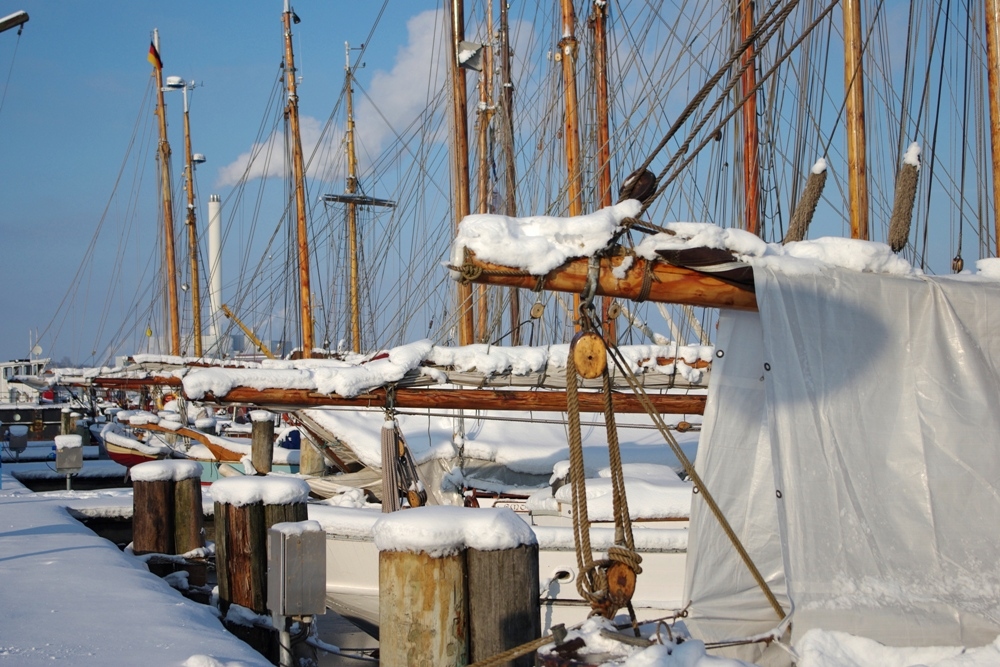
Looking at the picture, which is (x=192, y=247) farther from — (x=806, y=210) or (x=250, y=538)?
(x=806, y=210)

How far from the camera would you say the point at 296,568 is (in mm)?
5133

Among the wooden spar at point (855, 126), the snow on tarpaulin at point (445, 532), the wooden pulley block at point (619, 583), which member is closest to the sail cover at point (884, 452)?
the wooden pulley block at point (619, 583)

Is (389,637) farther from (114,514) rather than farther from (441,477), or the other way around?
(441,477)

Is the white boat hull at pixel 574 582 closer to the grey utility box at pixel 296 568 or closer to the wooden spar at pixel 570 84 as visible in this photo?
the grey utility box at pixel 296 568

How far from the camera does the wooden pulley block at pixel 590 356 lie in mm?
4129

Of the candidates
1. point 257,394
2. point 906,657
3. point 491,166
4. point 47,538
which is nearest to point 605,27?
point 491,166

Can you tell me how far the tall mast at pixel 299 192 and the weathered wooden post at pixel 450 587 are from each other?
17453 millimetres

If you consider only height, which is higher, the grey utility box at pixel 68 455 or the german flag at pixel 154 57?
the german flag at pixel 154 57

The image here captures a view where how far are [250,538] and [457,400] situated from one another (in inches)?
153

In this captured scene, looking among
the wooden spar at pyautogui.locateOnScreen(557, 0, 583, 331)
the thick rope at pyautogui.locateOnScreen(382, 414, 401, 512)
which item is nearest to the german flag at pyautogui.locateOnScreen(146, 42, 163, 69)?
the wooden spar at pyautogui.locateOnScreen(557, 0, 583, 331)

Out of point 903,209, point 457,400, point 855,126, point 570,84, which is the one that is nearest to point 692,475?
point 903,209

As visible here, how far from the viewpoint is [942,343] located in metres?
4.88

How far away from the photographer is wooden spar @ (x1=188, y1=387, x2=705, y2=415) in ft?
31.2

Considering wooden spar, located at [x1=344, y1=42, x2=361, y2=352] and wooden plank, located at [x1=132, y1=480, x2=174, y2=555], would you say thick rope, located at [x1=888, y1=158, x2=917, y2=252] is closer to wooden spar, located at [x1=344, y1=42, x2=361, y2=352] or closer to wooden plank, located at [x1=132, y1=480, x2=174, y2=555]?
wooden plank, located at [x1=132, y1=480, x2=174, y2=555]
